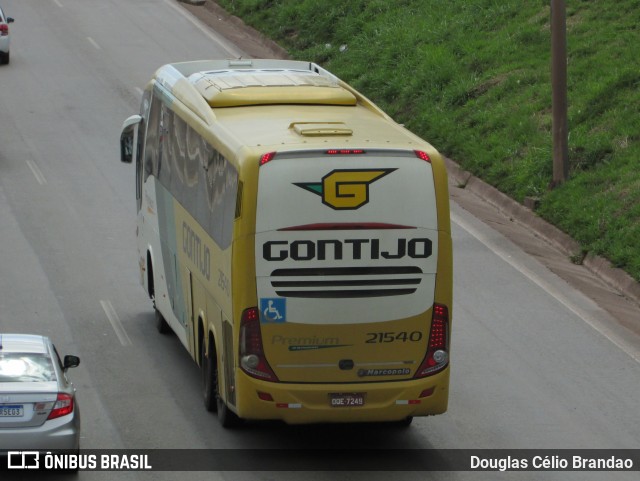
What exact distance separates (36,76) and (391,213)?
2496 cm

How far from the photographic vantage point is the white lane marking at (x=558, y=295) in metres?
→ 19.8

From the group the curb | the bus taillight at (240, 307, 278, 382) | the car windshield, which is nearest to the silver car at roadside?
the car windshield

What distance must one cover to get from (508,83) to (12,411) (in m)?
20.4

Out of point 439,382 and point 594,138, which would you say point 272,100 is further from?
point 594,138

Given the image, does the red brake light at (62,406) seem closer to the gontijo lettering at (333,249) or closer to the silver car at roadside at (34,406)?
the silver car at roadside at (34,406)

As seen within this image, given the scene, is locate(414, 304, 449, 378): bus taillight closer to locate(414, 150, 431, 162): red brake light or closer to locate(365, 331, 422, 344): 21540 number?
locate(365, 331, 422, 344): 21540 number

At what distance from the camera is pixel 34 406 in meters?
13.1

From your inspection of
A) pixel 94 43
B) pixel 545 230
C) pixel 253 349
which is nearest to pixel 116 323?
pixel 253 349

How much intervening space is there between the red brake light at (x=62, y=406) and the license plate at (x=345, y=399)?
2.80 m

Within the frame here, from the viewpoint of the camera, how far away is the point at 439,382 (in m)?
14.7

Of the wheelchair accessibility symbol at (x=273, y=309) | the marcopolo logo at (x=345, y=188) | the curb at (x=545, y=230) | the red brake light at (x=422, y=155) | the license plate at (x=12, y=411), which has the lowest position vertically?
the curb at (x=545, y=230)

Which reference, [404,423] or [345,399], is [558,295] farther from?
[345,399]

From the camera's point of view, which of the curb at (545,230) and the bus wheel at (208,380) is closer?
the bus wheel at (208,380)

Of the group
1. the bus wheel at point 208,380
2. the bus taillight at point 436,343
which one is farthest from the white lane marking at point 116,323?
the bus taillight at point 436,343
